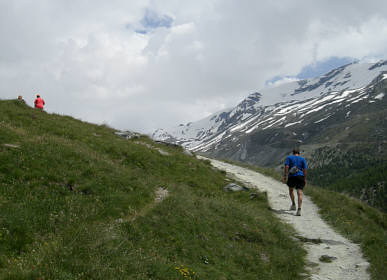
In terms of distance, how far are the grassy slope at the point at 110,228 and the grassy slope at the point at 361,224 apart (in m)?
2.93

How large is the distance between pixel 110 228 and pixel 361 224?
16889 mm

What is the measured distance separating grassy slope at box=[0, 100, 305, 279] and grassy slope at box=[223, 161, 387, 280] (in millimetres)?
2929

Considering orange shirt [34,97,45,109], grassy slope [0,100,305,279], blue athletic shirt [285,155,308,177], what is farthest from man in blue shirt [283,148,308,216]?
orange shirt [34,97,45,109]

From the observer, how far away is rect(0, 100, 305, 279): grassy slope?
8125 mm

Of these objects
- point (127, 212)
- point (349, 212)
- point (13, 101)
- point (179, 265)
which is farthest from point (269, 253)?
point (13, 101)

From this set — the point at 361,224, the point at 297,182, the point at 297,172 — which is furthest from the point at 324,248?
the point at 361,224

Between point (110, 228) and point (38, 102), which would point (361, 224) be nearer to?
point (110, 228)

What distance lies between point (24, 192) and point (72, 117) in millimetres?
21112

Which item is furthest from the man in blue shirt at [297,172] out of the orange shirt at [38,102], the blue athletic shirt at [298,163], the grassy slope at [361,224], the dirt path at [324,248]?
the orange shirt at [38,102]

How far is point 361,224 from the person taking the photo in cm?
1978

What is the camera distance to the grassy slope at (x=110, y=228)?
8125 mm

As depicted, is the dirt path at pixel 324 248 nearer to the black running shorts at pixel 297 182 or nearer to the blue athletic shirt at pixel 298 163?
the black running shorts at pixel 297 182

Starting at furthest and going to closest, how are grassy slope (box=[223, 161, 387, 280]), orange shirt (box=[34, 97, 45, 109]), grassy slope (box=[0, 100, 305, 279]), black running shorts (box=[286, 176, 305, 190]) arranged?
orange shirt (box=[34, 97, 45, 109]) < black running shorts (box=[286, 176, 305, 190]) < grassy slope (box=[223, 161, 387, 280]) < grassy slope (box=[0, 100, 305, 279])

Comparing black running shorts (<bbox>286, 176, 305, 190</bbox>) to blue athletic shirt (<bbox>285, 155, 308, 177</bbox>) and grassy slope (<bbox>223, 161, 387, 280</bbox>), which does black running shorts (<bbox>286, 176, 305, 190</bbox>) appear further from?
grassy slope (<bbox>223, 161, 387, 280</bbox>)
